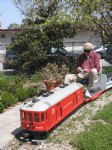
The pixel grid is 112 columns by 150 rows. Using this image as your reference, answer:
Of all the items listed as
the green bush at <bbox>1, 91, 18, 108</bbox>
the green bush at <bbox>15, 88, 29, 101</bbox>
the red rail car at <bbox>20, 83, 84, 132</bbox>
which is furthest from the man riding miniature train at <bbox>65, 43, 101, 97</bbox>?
the green bush at <bbox>15, 88, 29, 101</bbox>

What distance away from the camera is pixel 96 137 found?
24.9 ft

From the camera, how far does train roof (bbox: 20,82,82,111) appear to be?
309 inches

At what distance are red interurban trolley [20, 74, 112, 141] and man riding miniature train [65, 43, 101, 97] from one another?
85 cm

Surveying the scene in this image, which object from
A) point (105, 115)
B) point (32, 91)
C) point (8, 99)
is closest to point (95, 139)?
point (105, 115)

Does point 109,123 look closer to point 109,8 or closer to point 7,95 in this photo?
point 7,95

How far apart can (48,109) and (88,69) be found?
3030mm

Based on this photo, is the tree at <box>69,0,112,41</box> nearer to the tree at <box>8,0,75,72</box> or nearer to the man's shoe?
the tree at <box>8,0,75,72</box>

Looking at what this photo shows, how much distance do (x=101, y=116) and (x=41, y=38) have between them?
31.6ft

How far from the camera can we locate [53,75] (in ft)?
43.7

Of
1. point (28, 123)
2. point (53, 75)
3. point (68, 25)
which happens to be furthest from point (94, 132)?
point (68, 25)

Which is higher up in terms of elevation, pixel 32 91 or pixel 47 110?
pixel 47 110

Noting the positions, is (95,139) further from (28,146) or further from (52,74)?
(52,74)

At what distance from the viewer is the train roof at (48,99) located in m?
7.85

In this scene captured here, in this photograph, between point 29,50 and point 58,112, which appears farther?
point 29,50
